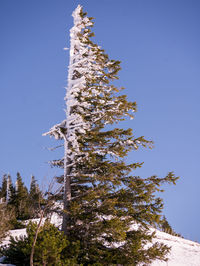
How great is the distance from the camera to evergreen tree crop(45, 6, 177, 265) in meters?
8.81

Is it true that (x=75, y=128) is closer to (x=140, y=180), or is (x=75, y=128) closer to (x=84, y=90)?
(x=84, y=90)

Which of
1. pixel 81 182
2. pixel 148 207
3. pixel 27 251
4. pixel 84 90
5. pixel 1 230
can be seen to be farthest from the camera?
pixel 1 230

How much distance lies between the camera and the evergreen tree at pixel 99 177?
881cm

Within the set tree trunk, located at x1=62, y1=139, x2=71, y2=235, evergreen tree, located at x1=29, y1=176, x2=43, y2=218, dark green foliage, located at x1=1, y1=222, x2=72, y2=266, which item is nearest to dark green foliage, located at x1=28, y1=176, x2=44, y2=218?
evergreen tree, located at x1=29, y1=176, x2=43, y2=218

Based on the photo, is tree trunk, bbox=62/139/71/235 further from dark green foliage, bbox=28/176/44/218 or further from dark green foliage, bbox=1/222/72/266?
dark green foliage, bbox=28/176/44/218

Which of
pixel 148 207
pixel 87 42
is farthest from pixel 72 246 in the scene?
pixel 87 42

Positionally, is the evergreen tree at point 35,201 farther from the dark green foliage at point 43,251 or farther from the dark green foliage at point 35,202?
the dark green foliage at point 43,251

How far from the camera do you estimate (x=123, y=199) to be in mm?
9656

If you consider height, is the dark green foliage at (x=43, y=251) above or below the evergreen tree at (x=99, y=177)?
below

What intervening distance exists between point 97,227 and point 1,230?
890cm

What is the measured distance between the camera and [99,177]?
948 centimetres

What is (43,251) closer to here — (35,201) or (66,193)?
(35,201)

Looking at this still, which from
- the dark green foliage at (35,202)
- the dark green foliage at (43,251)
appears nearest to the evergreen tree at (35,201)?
the dark green foliage at (35,202)

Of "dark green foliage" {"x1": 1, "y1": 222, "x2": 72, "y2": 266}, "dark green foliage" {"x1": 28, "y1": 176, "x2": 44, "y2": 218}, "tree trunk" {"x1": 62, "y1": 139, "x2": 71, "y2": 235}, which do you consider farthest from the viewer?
"tree trunk" {"x1": 62, "y1": 139, "x2": 71, "y2": 235}
